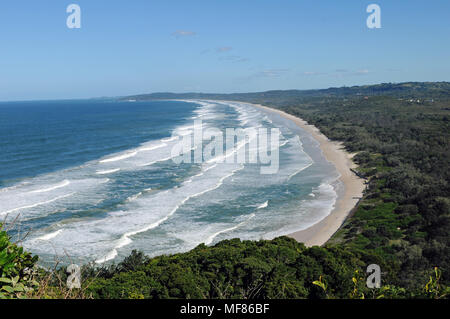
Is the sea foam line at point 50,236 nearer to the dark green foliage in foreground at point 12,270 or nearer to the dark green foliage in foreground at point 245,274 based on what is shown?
the dark green foliage in foreground at point 245,274

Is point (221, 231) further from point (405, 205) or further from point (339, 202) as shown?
point (405, 205)

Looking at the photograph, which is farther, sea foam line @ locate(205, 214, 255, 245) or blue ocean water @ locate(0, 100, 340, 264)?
blue ocean water @ locate(0, 100, 340, 264)

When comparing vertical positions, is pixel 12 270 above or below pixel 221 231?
above

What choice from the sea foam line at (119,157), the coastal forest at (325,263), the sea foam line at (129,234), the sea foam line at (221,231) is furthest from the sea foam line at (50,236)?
the sea foam line at (119,157)

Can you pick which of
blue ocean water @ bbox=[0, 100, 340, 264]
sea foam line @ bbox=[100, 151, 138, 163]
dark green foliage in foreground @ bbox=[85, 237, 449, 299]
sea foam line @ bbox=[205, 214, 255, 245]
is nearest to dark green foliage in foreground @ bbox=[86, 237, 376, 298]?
dark green foliage in foreground @ bbox=[85, 237, 449, 299]

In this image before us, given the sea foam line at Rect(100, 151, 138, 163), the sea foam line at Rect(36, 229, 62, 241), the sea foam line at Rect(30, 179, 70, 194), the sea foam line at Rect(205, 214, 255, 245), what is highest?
the sea foam line at Rect(100, 151, 138, 163)

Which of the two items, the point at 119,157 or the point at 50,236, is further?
the point at 119,157

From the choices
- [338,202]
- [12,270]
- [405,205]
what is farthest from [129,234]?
[405,205]

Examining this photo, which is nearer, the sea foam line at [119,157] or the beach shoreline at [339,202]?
the beach shoreline at [339,202]

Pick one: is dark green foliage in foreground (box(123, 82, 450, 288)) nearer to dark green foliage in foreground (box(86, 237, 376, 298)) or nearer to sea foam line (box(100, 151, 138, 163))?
dark green foliage in foreground (box(86, 237, 376, 298))
